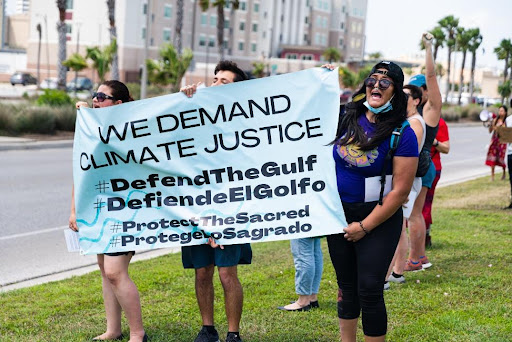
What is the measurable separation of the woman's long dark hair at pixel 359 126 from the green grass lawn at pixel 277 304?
1.56 meters

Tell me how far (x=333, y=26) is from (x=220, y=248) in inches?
4814

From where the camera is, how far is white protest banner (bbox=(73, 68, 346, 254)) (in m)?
4.79

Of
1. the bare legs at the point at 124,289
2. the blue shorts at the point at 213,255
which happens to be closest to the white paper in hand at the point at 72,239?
the bare legs at the point at 124,289

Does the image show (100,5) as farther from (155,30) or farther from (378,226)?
(378,226)

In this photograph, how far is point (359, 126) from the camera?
14.4 ft

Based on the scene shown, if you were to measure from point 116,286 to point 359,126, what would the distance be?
→ 6.08 ft

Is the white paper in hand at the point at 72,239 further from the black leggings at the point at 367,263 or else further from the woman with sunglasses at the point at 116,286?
the black leggings at the point at 367,263

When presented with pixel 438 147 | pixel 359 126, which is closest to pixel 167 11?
pixel 438 147

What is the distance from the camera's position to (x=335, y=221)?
179 inches

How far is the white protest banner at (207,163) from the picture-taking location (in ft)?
15.7

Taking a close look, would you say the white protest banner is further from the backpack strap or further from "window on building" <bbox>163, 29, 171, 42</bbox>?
"window on building" <bbox>163, 29, 171, 42</bbox>

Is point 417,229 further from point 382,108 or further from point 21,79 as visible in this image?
point 21,79

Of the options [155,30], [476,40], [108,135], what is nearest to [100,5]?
[155,30]

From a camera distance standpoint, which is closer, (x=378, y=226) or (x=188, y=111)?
(x=378, y=226)
